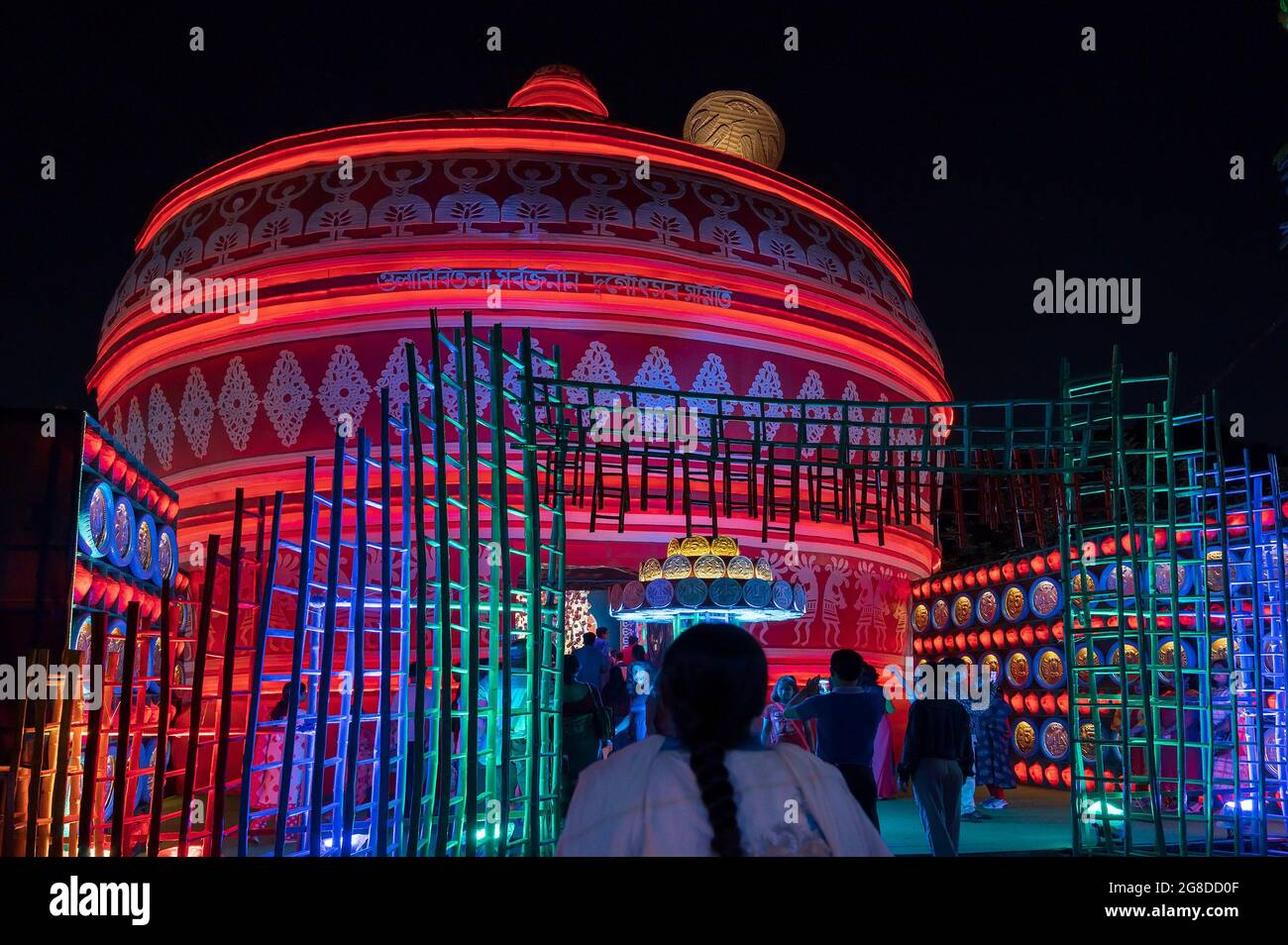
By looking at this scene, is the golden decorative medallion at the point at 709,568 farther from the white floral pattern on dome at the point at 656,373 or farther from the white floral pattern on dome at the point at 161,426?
the white floral pattern on dome at the point at 161,426

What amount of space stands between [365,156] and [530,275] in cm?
279

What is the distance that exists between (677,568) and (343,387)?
4.93 m

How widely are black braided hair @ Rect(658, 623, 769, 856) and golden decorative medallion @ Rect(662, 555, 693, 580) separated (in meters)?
8.96

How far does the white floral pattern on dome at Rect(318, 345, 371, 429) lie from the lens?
13797 millimetres

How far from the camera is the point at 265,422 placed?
14.1 meters

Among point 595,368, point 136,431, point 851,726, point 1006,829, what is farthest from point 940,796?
point 136,431

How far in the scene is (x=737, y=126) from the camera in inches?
685

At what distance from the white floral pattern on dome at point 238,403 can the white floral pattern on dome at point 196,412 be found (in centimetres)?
21

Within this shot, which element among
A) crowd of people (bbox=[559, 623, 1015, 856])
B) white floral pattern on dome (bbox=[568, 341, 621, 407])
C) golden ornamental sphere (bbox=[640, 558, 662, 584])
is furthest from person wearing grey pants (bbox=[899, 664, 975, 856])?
white floral pattern on dome (bbox=[568, 341, 621, 407])

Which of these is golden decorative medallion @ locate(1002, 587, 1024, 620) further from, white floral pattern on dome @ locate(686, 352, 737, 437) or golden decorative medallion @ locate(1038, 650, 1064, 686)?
white floral pattern on dome @ locate(686, 352, 737, 437)

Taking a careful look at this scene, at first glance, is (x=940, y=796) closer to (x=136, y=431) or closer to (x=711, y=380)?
(x=711, y=380)
